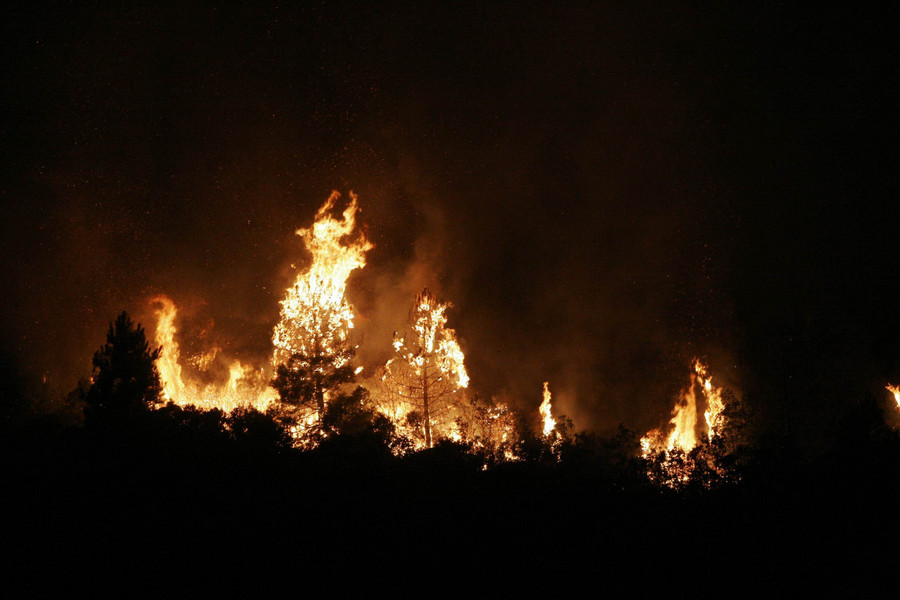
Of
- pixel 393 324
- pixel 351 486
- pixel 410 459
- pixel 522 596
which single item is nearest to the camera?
pixel 522 596

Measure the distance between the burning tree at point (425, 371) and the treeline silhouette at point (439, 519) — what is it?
13016 mm

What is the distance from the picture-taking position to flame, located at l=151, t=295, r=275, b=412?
26.9 meters

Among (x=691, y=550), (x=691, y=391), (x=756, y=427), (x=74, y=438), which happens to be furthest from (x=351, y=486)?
(x=691, y=391)

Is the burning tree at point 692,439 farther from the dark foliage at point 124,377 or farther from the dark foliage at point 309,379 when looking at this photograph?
the dark foliage at point 124,377

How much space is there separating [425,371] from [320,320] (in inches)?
207

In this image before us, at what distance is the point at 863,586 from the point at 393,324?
109 ft

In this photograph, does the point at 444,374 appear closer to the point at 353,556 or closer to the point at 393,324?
the point at 393,324

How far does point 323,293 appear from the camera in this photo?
76.6ft

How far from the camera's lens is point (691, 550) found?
22.1 ft

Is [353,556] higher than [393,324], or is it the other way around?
[393,324]

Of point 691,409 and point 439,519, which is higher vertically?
point 691,409

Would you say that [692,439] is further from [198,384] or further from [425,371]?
[198,384]

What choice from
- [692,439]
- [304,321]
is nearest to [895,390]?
[692,439]

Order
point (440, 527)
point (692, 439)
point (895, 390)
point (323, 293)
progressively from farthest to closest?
point (692, 439) → point (895, 390) → point (323, 293) → point (440, 527)
